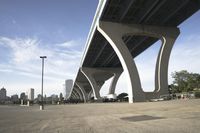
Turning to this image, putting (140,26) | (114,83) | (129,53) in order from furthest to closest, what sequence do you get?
(114,83) < (140,26) < (129,53)

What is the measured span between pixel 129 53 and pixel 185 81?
4537 centimetres

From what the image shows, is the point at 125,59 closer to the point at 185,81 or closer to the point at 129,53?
the point at 129,53

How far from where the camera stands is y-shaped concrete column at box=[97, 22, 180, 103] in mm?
39406

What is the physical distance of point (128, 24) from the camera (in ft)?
142

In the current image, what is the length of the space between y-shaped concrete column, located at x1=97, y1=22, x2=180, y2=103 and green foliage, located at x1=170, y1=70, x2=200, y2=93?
116ft

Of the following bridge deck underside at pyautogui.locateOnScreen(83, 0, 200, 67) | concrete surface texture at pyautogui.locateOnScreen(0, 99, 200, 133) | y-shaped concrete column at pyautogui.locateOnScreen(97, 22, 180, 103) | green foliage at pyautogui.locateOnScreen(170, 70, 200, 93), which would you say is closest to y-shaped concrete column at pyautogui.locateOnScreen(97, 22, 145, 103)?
y-shaped concrete column at pyautogui.locateOnScreen(97, 22, 180, 103)

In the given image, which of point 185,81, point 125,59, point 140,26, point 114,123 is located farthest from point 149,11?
point 185,81

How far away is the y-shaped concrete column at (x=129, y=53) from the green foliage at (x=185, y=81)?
116 ft

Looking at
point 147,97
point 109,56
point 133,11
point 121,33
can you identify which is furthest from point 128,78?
point 109,56

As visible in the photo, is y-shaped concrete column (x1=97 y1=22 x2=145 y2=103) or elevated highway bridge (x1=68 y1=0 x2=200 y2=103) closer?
elevated highway bridge (x1=68 y1=0 x2=200 y2=103)

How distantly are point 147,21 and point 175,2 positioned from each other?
7.35 metres

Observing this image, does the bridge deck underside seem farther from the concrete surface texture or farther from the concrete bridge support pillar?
the concrete bridge support pillar

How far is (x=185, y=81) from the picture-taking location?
79312 millimetres

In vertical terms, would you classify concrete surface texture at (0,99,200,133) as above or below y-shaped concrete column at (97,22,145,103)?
below
